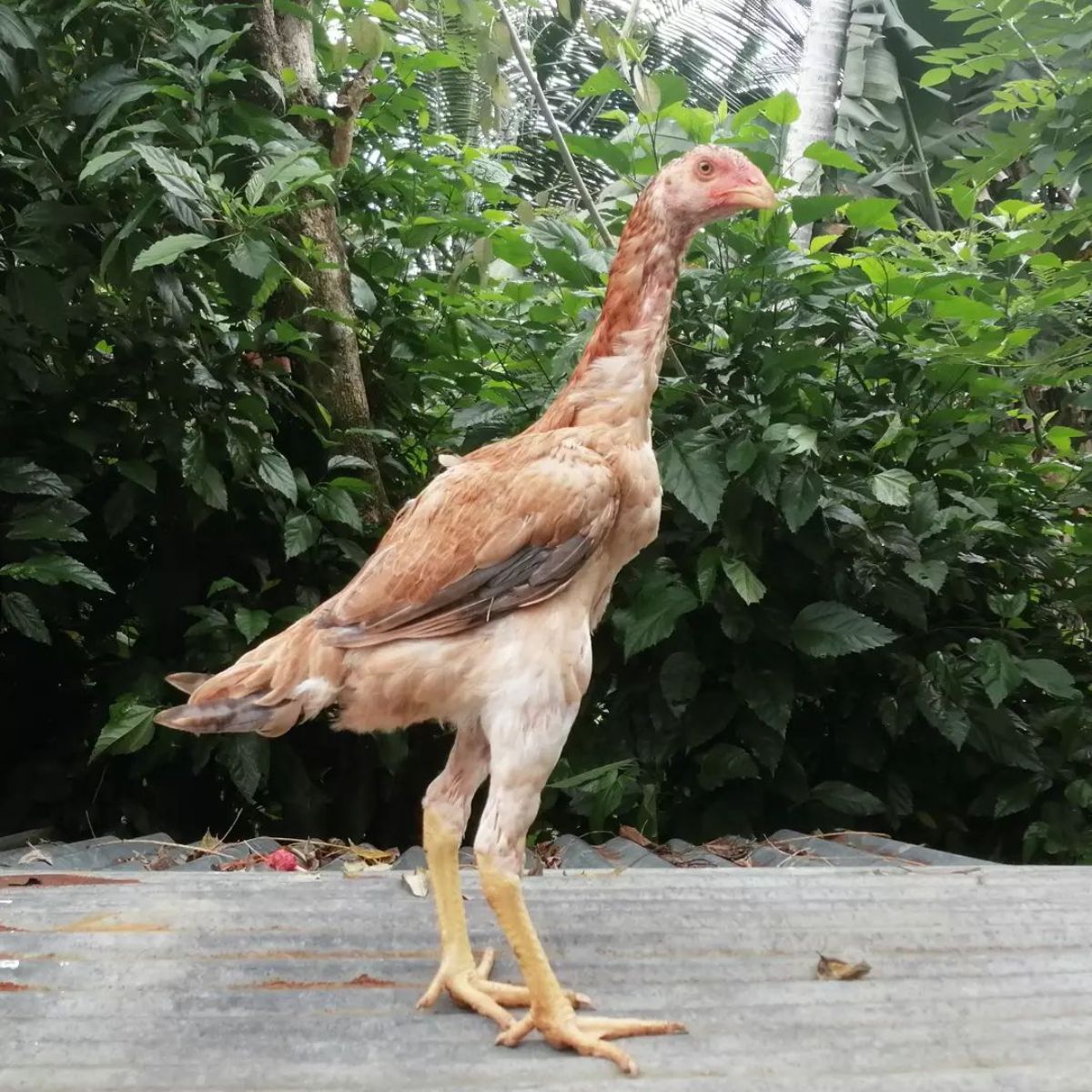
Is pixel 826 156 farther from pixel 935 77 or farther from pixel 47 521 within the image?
pixel 47 521

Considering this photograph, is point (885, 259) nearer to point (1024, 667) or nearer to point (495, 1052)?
point (1024, 667)

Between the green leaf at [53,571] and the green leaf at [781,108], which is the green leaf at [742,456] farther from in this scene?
the green leaf at [53,571]

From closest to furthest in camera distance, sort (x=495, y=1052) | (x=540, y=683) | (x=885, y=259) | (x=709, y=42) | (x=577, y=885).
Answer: (x=495, y=1052) → (x=540, y=683) → (x=577, y=885) → (x=885, y=259) → (x=709, y=42)

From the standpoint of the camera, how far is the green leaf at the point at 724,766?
9.26 ft

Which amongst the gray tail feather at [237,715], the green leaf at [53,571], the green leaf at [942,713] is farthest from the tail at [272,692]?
the green leaf at [942,713]

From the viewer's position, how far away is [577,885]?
201 cm

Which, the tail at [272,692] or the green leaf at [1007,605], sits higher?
the tail at [272,692]

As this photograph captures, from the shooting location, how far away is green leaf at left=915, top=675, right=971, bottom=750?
2.85m

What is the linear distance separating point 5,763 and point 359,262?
2.11 metres

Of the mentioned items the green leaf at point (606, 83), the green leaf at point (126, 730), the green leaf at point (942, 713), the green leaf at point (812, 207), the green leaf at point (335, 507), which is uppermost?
the green leaf at point (606, 83)

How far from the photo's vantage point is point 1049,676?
291cm

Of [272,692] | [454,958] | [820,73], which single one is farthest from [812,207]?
[820,73]

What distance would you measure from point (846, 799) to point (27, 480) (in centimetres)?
253

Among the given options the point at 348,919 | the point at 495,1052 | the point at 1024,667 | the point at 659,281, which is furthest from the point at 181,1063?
the point at 1024,667
